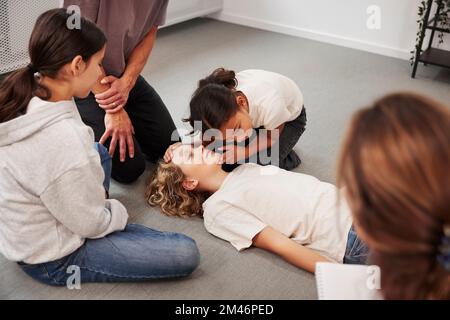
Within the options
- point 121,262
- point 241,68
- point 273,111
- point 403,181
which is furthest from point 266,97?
point 241,68

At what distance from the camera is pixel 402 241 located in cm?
Answer: 75

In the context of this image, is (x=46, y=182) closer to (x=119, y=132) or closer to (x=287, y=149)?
(x=119, y=132)

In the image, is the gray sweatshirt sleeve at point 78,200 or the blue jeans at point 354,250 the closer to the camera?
the gray sweatshirt sleeve at point 78,200

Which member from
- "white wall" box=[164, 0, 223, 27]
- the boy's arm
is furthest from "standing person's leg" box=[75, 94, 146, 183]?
"white wall" box=[164, 0, 223, 27]

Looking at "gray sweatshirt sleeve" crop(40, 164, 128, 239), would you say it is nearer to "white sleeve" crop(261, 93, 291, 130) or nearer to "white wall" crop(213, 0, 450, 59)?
"white sleeve" crop(261, 93, 291, 130)

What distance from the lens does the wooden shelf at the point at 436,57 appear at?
9.34ft

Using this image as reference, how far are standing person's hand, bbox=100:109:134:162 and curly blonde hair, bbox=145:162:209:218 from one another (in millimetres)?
160

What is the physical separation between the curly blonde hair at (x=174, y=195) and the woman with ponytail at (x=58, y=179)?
0.98 ft

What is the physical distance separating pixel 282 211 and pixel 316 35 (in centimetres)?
227

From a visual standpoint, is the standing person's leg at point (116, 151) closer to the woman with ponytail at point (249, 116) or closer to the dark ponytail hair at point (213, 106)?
the woman with ponytail at point (249, 116)

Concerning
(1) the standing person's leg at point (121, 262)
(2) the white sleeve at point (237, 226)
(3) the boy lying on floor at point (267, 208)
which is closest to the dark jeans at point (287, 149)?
(3) the boy lying on floor at point (267, 208)

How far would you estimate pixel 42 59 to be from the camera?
1243mm

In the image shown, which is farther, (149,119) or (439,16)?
(439,16)

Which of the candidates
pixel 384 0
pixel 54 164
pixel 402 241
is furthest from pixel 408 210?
pixel 384 0
